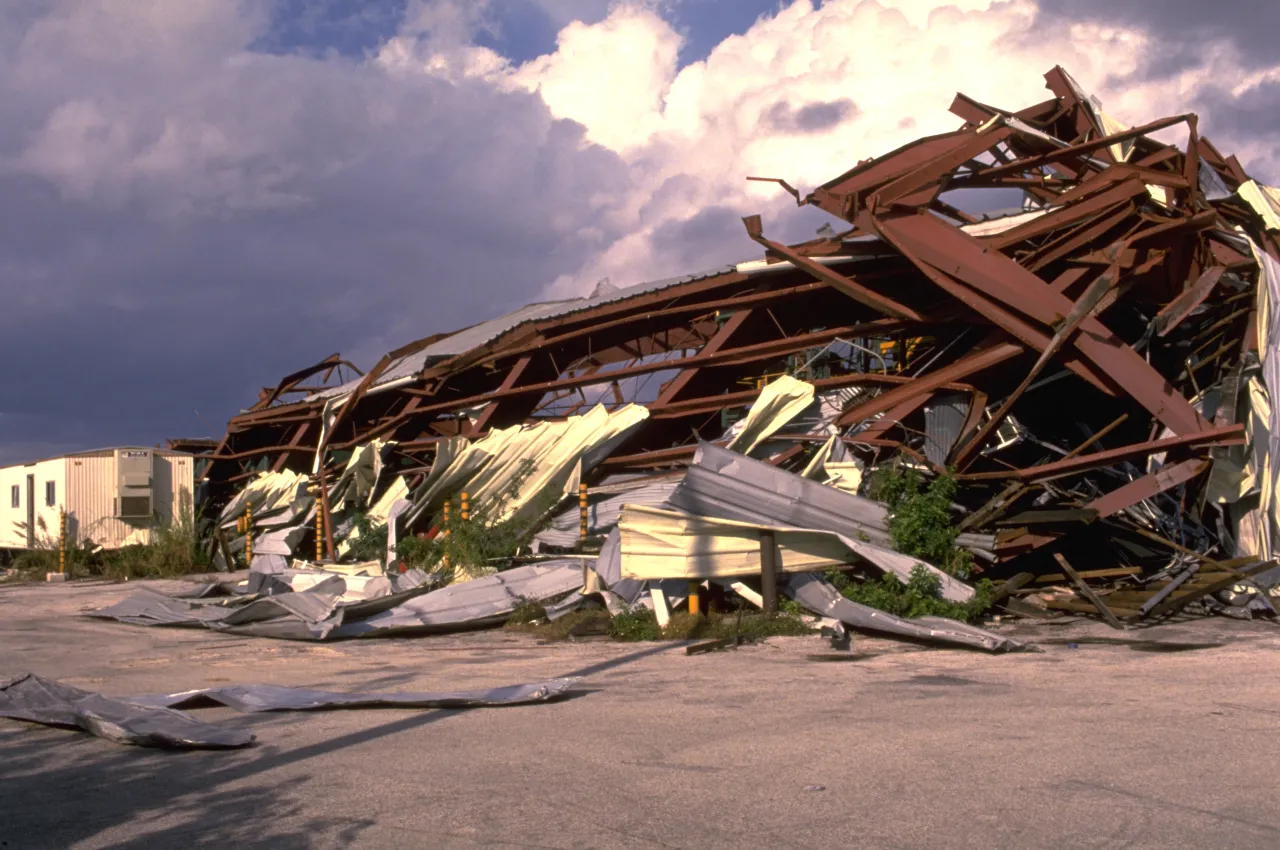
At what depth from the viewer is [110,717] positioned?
7.26 meters

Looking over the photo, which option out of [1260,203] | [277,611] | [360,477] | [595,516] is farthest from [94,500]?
[1260,203]

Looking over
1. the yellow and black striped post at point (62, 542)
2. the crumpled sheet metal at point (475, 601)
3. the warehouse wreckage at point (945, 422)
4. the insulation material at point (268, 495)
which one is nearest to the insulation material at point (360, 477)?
the insulation material at point (268, 495)

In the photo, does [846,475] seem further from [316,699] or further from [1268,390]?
[316,699]

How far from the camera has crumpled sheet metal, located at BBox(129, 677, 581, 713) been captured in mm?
8102

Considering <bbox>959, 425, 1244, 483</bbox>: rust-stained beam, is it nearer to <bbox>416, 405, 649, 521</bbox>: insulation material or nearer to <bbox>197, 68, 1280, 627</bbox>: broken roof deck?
<bbox>197, 68, 1280, 627</bbox>: broken roof deck

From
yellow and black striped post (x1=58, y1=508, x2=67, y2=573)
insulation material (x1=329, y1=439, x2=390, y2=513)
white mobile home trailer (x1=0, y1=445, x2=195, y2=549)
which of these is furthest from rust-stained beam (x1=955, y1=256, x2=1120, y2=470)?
yellow and black striped post (x1=58, y1=508, x2=67, y2=573)

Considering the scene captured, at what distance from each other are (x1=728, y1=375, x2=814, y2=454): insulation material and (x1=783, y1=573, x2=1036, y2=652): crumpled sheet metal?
3793 millimetres

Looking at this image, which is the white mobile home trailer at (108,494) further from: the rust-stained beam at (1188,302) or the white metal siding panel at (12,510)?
the rust-stained beam at (1188,302)

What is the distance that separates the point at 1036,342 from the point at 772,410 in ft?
12.8

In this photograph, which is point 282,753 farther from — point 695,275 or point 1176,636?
point 695,275

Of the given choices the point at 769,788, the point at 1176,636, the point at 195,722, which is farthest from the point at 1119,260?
the point at 195,722

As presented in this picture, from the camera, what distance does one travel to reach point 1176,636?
39.3ft

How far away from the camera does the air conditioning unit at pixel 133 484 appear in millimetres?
28359

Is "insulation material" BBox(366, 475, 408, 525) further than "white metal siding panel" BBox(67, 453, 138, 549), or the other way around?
"white metal siding panel" BBox(67, 453, 138, 549)
